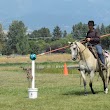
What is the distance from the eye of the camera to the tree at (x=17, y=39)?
12812 centimetres

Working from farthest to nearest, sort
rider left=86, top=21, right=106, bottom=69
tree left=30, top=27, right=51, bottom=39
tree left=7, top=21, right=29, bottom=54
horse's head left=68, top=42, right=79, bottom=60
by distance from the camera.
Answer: tree left=30, top=27, right=51, bottom=39
tree left=7, top=21, right=29, bottom=54
rider left=86, top=21, right=106, bottom=69
horse's head left=68, top=42, right=79, bottom=60

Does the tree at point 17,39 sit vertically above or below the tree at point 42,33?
below

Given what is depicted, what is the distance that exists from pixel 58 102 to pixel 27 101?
118 cm

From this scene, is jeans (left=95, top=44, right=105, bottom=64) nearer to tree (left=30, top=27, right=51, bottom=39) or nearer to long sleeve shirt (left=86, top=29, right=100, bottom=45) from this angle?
long sleeve shirt (left=86, top=29, right=100, bottom=45)

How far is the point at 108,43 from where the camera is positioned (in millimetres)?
119062

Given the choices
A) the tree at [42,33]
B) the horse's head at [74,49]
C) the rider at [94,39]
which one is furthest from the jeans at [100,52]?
the tree at [42,33]

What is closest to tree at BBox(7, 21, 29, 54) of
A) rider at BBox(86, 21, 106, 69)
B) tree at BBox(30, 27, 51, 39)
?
tree at BBox(30, 27, 51, 39)

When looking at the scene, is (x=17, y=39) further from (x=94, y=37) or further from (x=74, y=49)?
(x=74, y=49)

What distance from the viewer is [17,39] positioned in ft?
438

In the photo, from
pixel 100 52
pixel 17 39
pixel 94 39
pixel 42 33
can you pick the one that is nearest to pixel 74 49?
pixel 94 39

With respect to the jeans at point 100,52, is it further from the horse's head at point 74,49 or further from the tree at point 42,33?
the tree at point 42,33

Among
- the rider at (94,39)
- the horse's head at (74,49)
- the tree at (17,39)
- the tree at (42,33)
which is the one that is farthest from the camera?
the tree at (42,33)

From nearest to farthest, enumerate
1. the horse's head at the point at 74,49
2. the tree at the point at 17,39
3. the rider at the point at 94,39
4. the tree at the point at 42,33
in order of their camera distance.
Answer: the horse's head at the point at 74,49 → the rider at the point at 94,39 → the tree at the point at 17,39 → the tree at the point at 42,33

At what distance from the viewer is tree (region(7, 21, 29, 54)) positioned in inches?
5044
